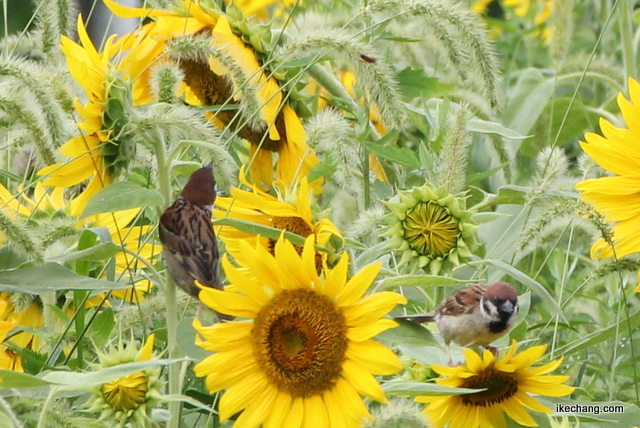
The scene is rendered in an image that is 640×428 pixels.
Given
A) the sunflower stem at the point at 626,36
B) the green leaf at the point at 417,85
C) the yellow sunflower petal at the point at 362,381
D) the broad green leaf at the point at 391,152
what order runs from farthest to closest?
the sunflower stem at the point at 626,36, the green leaf at the point at 417,85, the broad green leaf at the point at 391,152, the yellow sunflower petal at the point at 362,381

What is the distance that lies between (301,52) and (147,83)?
12.4 inches

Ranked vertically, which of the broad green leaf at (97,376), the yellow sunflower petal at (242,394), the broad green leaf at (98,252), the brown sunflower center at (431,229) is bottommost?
the yellow sunflower petal at (242,394)

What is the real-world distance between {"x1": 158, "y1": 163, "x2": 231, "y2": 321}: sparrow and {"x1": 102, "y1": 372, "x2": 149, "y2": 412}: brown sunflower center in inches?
4.8

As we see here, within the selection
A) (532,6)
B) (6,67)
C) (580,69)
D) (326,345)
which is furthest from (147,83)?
(532,6)

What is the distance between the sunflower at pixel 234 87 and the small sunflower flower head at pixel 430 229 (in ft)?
0.83

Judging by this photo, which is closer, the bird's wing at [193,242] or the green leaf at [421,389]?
the green leaf at [421,389]

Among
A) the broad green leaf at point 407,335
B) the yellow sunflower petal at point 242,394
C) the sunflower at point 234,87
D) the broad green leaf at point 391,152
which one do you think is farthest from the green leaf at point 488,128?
the yellow sunflower petal at point 242,394

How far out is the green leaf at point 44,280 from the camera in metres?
1.14

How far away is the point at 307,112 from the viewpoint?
1604mm

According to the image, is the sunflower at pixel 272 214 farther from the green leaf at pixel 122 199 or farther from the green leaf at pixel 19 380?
the green leaf at pixel 19 380

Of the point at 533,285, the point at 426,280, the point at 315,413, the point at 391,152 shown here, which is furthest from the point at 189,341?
the point at 391,152

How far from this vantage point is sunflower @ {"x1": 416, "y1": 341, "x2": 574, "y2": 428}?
113 cm

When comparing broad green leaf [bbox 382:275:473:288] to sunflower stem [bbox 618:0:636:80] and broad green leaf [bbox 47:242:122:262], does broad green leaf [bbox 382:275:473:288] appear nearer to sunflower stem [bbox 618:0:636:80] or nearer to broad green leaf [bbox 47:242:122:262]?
broad green leaf [bbox 47:242:122:262]

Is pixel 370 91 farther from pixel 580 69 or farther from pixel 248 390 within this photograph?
pixel 580 69
